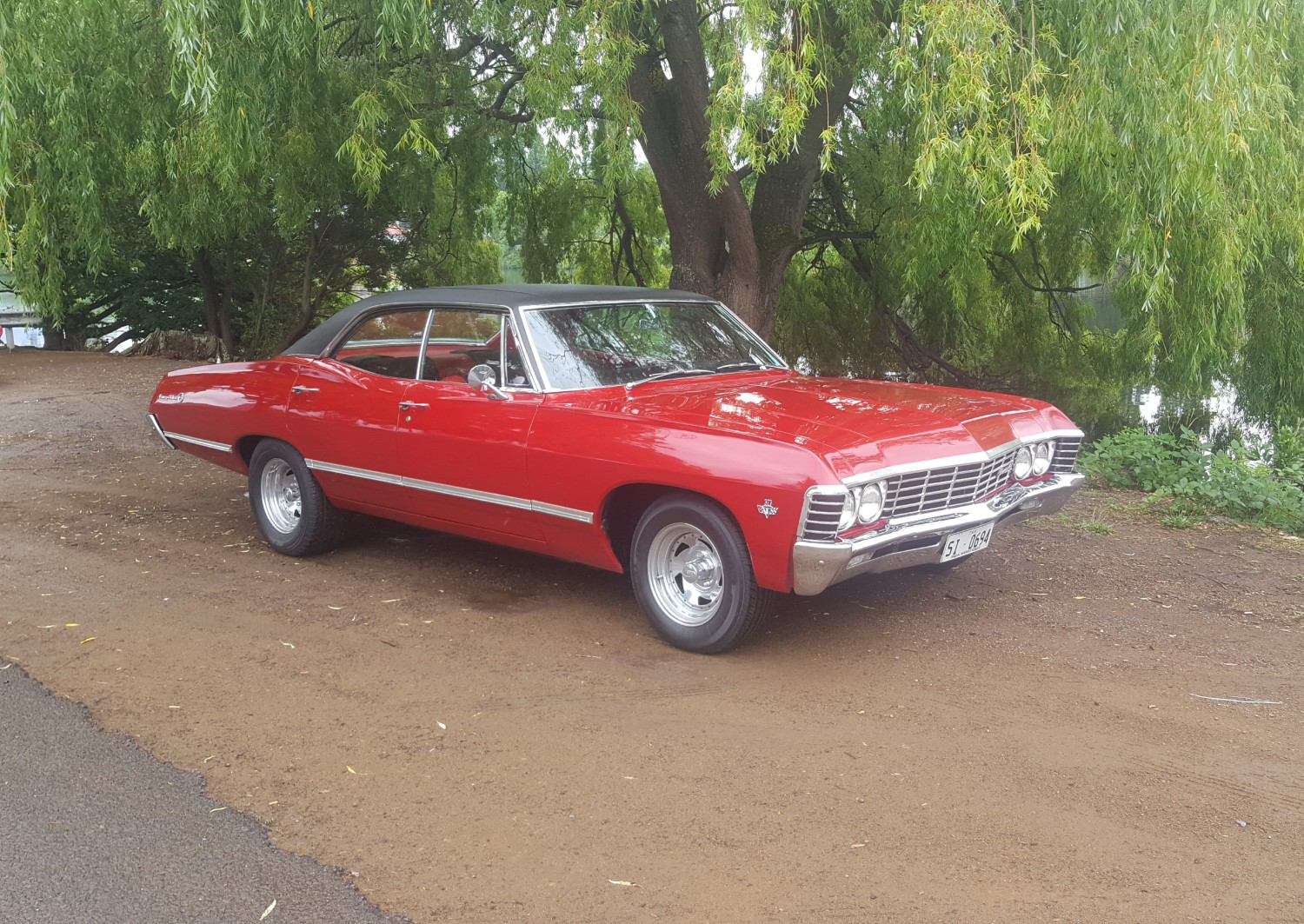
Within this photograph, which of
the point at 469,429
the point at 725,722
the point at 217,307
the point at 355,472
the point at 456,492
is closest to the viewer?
the point at 725,722

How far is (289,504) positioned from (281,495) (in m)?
0.09

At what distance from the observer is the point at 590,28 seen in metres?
8.66

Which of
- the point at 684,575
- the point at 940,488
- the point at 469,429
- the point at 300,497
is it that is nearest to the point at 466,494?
the point at 469,429

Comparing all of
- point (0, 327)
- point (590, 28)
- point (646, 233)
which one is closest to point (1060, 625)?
point (590, 28)

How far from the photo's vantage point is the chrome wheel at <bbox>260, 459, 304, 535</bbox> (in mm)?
7215

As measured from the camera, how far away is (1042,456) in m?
5.97

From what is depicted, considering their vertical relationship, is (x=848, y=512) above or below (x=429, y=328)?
below

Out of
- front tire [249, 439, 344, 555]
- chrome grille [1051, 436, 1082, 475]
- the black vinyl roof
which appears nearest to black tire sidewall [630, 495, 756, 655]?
the black vinyl roof

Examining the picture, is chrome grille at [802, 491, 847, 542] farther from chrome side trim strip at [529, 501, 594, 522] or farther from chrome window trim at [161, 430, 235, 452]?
chrome window trim at [161, 430, 235, 452]

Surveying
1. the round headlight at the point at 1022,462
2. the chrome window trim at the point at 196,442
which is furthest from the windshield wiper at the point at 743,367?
Result: the chrome window trim at the point at 196,442

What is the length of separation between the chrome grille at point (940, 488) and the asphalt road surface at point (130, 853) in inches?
105

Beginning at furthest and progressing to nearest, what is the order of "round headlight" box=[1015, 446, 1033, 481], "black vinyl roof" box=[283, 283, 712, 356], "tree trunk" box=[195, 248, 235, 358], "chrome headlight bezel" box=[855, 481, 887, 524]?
"tree trunk" box=[195, 248, 235, 358], "black vinyl roof" box=[283, 283, 712, 356], "round headlight" box=[1015, 446, 1033, 481], "chrome headlight bezel" box=[855, 481, 887, 524]

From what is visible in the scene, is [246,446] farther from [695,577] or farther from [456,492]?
[695,577]

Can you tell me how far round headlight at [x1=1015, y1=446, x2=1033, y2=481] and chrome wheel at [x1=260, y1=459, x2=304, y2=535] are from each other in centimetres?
411
